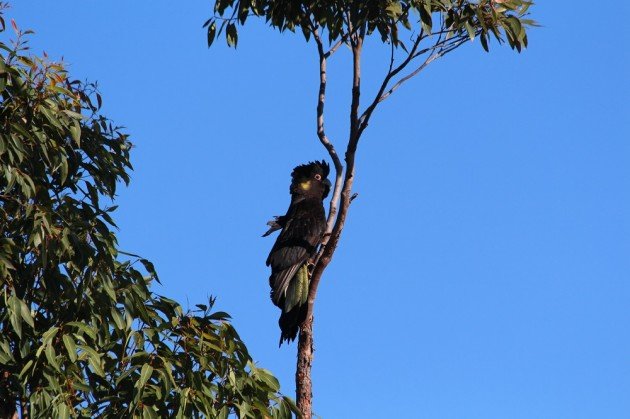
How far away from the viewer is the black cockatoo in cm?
717

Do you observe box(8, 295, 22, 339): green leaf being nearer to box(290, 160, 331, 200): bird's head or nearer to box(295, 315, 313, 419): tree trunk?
box(295, 315, 313, 419): tree trunk

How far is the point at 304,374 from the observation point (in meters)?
6.36

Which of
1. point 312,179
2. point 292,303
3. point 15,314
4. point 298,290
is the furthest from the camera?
point 312,179

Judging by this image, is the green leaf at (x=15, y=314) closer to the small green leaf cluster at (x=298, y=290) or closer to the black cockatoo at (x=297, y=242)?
the black cockatoo at (x=297, y=242)

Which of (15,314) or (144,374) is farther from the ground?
(15,314)

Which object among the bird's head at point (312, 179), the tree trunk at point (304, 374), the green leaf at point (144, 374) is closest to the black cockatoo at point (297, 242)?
the bird's head at point (312, 179)

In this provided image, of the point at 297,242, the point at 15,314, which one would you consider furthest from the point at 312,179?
the point at 15,314

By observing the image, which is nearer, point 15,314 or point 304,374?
point 15,314

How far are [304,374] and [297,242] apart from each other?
153 cm

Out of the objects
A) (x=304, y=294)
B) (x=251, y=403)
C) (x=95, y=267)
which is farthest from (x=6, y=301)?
(x=304, y=294)

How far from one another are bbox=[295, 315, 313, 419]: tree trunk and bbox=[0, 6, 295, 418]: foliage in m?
0.42

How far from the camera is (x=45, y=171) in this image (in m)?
5.99

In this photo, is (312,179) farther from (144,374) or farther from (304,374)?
(144,374)

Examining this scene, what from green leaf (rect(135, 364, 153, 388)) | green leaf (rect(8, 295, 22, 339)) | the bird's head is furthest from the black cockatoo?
green leaf (rect(8, 295, 22, 339))
